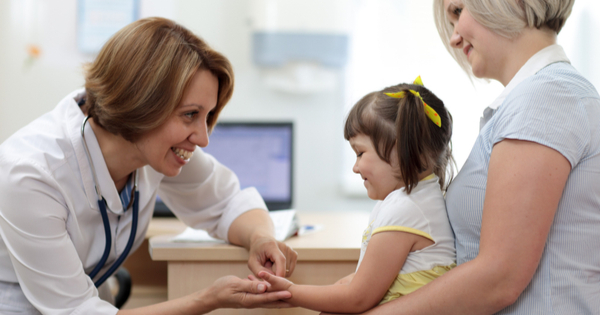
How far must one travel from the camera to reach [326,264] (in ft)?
3.81

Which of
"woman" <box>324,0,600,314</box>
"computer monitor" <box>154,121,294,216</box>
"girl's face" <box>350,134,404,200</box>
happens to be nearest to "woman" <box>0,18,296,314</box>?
"girl's face" <box>350,134,404,200</box>

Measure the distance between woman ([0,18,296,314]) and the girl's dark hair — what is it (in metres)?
0.35

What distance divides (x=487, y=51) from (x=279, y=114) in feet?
5.46

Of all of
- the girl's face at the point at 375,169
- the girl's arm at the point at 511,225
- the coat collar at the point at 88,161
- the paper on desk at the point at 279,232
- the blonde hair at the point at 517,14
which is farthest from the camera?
the paper on desk at the point at 279,232

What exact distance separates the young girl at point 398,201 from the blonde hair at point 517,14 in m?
0.17

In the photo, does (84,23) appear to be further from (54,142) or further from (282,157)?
(54,142)

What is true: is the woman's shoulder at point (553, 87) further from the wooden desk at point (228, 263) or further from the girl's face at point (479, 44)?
the wooden desk at point (228, 263)

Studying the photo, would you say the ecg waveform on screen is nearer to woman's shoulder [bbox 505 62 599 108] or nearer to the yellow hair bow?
the yellow hair bow

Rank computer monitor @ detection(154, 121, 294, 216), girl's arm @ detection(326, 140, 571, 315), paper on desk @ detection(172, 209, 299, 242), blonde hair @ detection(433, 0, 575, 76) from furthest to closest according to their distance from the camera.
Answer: computer monitor @ detection(154, 121, 294, 216), paper on desk @ detection(172, 209, 299, 242), blonde hair @ detection(433, 0, 575, 76), girl's arm @ detection(326, 140, 571, 315)

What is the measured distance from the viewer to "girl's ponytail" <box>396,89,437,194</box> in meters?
0.86

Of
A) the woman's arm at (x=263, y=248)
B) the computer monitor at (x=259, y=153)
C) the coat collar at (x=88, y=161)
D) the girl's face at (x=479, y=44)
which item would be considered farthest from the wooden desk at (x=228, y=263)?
the computer monitor at (x=259, y=153)

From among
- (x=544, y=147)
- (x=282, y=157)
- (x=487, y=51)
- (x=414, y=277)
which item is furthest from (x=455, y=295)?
(x=282, y=157)

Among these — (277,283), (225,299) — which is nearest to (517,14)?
(277,283)

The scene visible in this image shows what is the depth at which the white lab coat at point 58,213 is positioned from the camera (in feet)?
3.02
